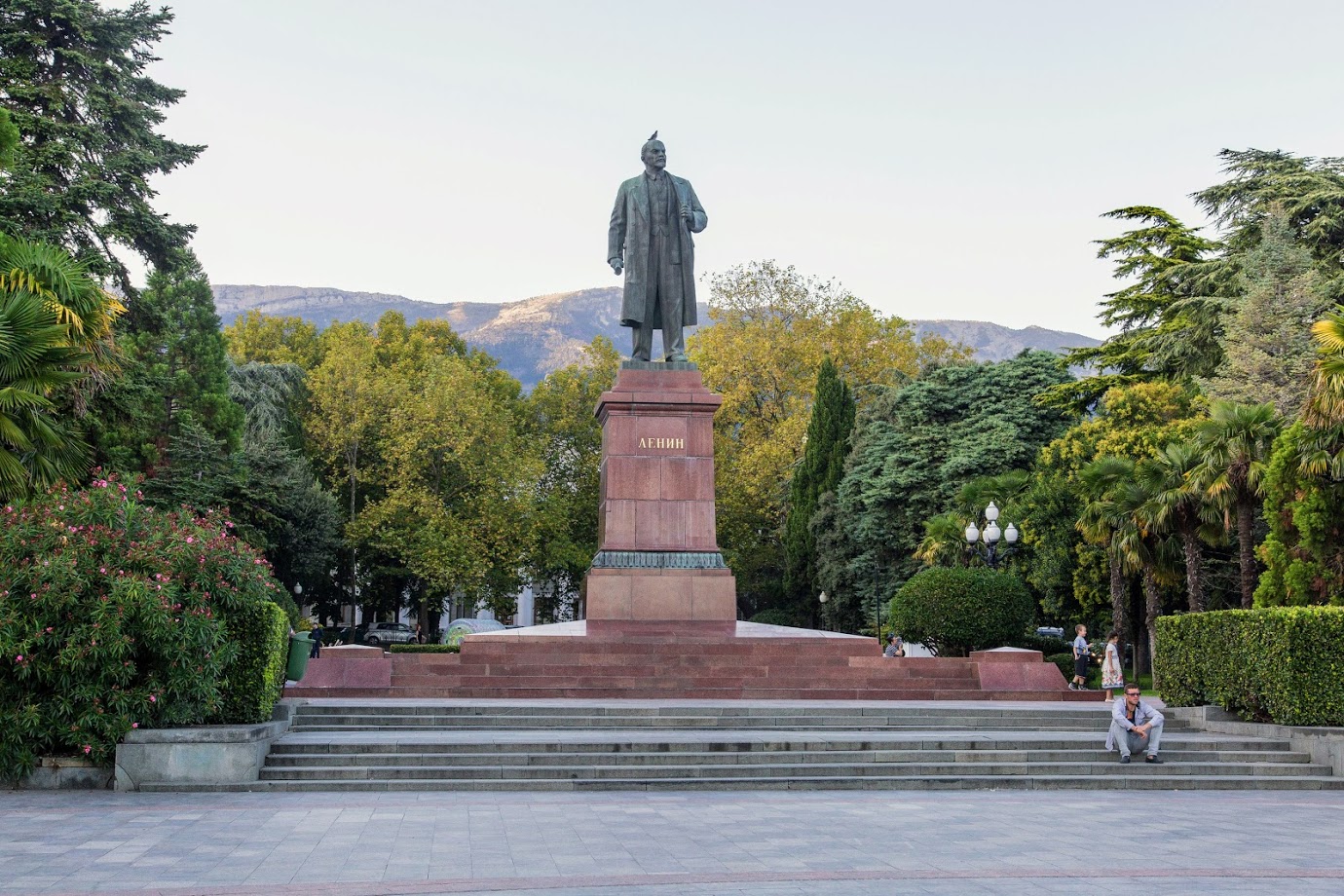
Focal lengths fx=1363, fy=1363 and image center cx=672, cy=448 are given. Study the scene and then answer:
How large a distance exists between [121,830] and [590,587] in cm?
1151

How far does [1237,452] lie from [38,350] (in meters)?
20.5

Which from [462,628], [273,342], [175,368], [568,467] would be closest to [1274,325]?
[462,628]

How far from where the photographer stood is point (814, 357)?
50.3 metres

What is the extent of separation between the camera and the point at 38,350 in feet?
49.9

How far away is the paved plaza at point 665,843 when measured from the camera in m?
8.24

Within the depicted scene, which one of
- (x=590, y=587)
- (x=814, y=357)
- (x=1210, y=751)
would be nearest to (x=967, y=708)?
(x=1210, y=751)

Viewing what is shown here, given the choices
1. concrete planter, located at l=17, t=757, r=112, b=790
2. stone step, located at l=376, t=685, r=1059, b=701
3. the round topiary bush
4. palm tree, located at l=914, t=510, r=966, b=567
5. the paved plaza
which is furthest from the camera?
palm tree, located at l=914, t=510, r=966, b=567

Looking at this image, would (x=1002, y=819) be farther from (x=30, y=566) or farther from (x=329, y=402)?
(x=329, y=402)

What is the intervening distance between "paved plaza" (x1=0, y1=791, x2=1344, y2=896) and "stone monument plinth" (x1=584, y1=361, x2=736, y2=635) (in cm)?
832

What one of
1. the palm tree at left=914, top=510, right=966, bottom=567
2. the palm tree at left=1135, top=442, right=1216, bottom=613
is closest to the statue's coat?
the palm tree at left=1135, top=442, right=1216, bottom=613

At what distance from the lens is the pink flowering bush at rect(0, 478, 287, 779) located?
12703 millimetres

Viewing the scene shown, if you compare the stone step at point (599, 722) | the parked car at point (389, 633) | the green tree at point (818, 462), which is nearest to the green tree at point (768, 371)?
the green tree at point (818, 462)

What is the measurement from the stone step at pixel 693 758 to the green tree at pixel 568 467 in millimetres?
31793

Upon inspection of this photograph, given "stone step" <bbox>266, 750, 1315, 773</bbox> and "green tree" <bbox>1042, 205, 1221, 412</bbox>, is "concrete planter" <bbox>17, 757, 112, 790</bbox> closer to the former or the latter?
"stone step" <bbox>266, 750, 1315, 773</bbox>
